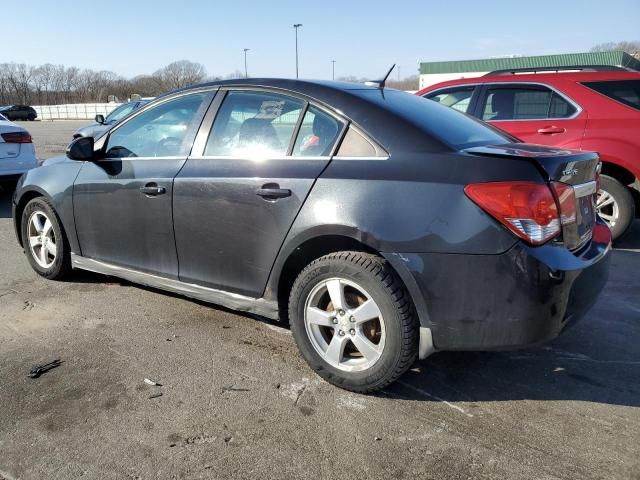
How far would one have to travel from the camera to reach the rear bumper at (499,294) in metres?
2.45

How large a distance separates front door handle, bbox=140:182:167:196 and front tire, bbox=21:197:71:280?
1.20 m

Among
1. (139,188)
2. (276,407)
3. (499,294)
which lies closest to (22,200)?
(139,188)

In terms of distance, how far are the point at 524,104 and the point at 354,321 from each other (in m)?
4.48

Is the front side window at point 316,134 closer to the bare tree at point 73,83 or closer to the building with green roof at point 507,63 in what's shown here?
the building with green roof at point 507,63

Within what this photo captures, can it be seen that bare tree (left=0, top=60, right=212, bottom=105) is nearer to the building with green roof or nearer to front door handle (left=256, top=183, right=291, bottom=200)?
the building with green roof

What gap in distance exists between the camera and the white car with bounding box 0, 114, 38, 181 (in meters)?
8.34

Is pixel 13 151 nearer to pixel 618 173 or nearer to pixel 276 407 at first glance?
pixel 276 407

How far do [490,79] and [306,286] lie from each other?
4630 mm

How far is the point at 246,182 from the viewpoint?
10.4 ft

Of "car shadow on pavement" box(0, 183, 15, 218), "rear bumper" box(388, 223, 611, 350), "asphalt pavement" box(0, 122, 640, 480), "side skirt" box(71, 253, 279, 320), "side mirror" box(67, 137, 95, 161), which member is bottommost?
"asphalt pavement" box(0, 122, 640, 480)

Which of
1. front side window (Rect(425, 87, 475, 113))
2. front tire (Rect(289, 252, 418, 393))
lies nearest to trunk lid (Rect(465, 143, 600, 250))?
front tire (Rect(289, 252, 418, 393))

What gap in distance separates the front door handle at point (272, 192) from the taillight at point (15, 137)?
23.1 ft

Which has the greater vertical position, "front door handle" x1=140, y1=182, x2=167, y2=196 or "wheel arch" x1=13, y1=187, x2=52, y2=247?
"front door handle" x1=140, y1=182, x2=167, y2=196

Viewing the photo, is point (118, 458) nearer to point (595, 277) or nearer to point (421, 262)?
point (421, 262)
